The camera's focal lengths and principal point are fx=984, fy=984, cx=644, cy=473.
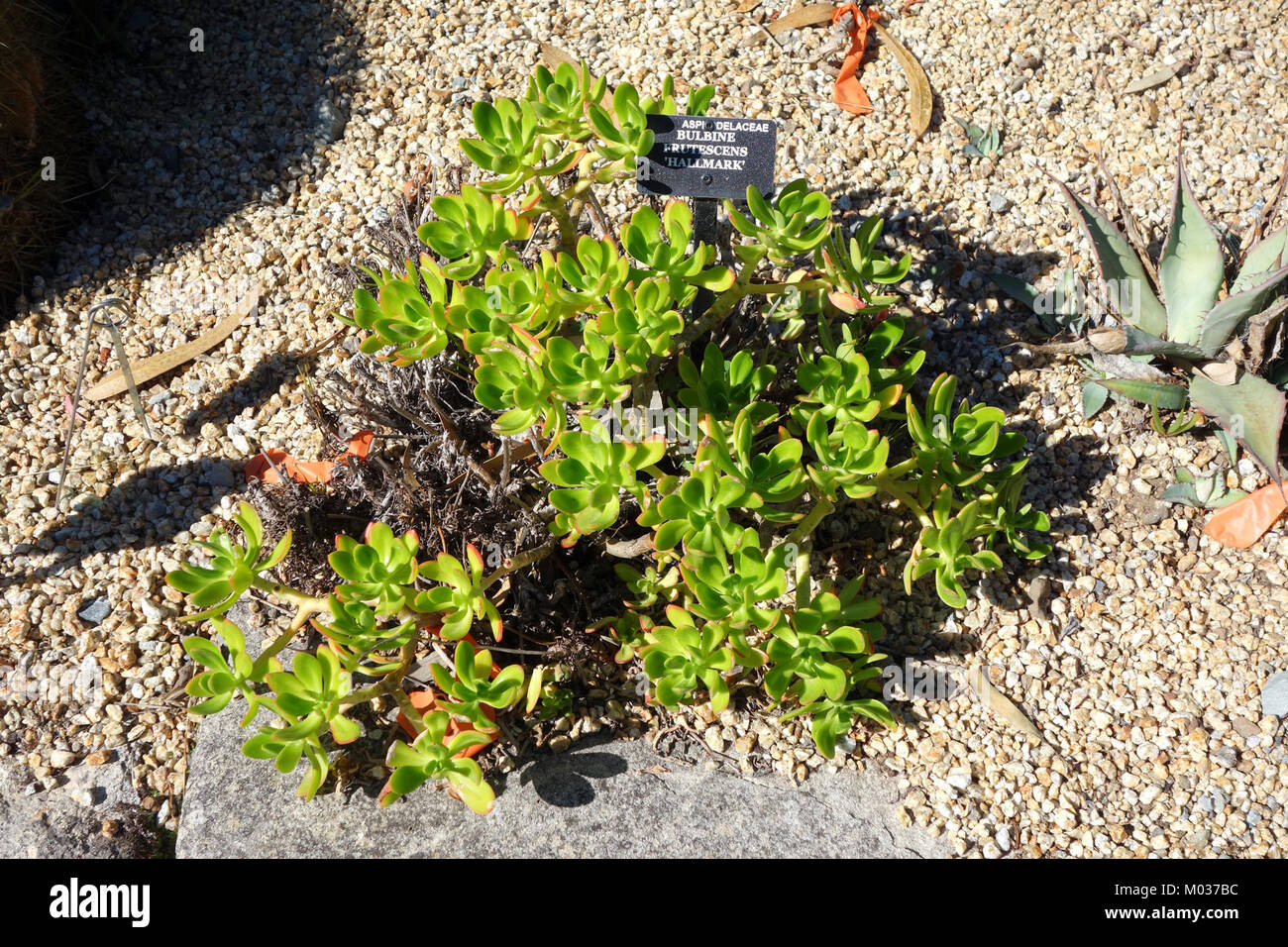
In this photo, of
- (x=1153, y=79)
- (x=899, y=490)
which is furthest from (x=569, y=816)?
(x=1153, y=79)

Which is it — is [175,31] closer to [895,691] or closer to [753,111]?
[753,111]

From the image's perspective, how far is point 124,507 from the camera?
262cm

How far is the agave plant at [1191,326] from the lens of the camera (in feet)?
7.57

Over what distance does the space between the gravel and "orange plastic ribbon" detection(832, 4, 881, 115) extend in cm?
5

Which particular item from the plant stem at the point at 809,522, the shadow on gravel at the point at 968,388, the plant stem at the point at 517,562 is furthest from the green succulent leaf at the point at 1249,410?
the plant stem at the point at 517,562

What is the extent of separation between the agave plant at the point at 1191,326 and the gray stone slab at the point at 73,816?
2485 mm

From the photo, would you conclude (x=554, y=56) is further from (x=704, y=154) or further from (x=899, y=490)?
(x=899, y=490)

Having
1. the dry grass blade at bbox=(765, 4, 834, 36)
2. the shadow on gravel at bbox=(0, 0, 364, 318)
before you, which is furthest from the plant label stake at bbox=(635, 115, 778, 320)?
the shadow on gravel at bbox=(0, 0, 364, 318)

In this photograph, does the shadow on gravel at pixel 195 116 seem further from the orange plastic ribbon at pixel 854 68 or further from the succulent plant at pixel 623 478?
the orange plastic ribbon at pixel 854 68

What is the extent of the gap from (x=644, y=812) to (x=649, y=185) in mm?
1374

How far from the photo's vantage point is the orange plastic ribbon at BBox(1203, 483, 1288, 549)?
2.36 metres

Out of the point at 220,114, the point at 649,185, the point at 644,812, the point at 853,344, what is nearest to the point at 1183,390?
the point at 853,344

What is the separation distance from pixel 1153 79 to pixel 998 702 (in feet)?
6.65

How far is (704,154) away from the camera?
216 cm
